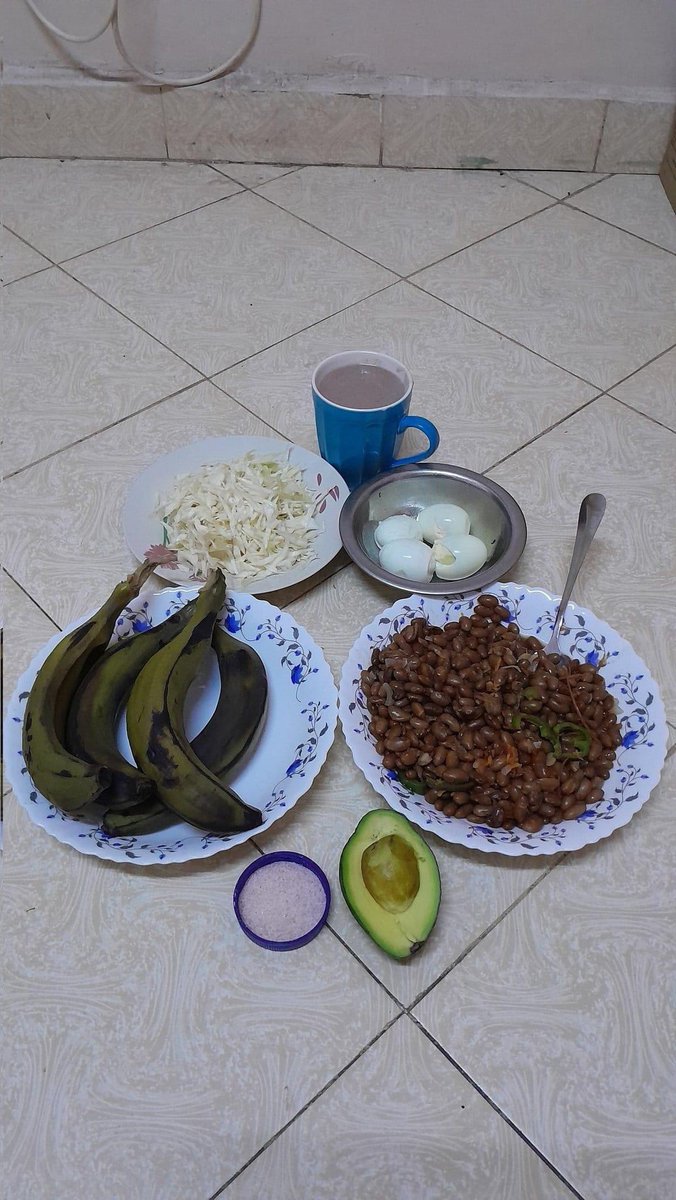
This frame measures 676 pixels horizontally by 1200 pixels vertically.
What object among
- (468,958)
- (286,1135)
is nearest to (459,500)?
(468,958)

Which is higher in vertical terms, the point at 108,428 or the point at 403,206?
the point at 403,206

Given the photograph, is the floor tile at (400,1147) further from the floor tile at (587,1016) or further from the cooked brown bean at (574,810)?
the cooked brown bean at (574,810)

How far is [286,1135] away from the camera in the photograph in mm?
641

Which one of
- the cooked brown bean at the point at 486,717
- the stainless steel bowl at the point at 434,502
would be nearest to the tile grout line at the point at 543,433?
the stainless steel bowl at the point at 434,502

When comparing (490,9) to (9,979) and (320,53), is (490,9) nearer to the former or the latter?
(320,53)

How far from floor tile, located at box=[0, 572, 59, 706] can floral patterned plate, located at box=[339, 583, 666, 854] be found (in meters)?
0.37

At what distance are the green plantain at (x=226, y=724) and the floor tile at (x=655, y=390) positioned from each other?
751mm

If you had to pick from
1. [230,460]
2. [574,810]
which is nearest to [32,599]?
[230,460]

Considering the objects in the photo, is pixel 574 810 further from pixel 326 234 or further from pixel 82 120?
pixel 82 120

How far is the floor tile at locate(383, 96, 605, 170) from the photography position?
5.46 ft

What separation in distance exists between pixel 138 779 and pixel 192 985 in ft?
0.59

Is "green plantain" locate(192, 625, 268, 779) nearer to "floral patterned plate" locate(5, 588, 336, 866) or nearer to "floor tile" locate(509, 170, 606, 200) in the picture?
"floral patterned plate" locate(5, 588, 336, 866)

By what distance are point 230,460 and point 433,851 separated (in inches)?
21.7

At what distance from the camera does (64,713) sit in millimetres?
782
